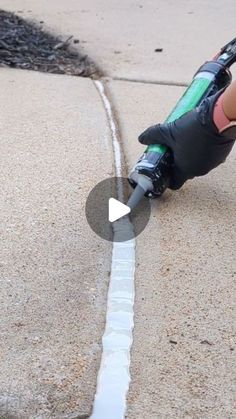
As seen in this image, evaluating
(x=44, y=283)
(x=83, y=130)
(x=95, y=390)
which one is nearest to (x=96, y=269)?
(x=44, y=283)

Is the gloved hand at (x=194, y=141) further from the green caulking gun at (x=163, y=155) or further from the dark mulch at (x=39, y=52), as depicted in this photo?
the dark mulch at (x=39, y=52)

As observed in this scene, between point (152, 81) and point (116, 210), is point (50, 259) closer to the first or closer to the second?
point (116, 210)

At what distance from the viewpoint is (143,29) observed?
605 cm

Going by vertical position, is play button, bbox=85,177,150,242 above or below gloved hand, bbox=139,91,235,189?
below

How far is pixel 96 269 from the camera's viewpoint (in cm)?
241

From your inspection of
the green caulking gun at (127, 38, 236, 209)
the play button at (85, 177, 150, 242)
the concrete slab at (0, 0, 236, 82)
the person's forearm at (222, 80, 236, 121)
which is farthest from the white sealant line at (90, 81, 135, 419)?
the concrete slab at (0, 0, 236, 82)

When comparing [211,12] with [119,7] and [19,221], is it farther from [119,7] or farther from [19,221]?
[19,221]

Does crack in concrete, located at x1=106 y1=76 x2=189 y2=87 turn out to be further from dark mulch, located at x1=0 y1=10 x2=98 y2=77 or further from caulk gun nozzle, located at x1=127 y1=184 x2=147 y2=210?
caulk gun nozzle, located at x1=127 y1=184 x2=147 y2=210

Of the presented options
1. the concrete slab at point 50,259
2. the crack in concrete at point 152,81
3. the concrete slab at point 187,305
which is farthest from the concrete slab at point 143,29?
the concrete slab at point 187,305

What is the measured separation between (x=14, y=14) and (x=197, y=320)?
4874mm

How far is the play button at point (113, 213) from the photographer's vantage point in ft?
8.75

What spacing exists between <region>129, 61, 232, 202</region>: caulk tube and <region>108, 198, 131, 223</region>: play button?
2.7 inches

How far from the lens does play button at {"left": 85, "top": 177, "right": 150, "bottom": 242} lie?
267cm

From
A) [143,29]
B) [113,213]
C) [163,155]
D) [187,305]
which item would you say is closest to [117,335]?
[187,305]
